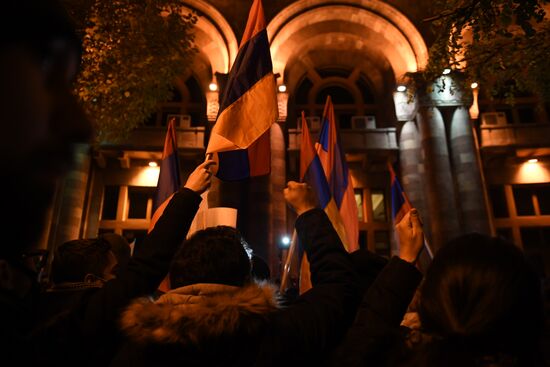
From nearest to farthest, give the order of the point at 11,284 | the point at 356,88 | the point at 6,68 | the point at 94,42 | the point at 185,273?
1. the point at 6,68
2. the point at 185,273
3. the point at 11,284
4. the point at 94,42
5. the point at 356,88

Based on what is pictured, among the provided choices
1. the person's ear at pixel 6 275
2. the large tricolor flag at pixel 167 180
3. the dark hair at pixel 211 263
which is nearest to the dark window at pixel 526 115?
the large tricolor flag at pixel 167 180

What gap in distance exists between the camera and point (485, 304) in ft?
3.71

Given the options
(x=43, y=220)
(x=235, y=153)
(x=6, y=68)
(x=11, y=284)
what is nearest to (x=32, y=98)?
(x=6, y=68)

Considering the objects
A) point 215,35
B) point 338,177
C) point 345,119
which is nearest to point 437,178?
point 345,119

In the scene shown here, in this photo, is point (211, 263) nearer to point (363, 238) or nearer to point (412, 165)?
point (412, 165)

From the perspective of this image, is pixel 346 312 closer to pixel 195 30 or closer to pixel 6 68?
pixel 6 68

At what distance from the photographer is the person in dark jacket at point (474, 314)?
1.11m

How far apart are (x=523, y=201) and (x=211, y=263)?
57.5 feet

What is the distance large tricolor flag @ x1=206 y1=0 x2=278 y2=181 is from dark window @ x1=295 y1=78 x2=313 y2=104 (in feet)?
40.4

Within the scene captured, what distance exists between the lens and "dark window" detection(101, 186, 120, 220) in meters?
15.8

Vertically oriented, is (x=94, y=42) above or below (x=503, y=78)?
above

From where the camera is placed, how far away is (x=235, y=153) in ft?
15.8

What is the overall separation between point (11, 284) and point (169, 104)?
1533cm

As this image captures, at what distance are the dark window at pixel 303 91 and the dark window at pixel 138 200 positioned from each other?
735cm
